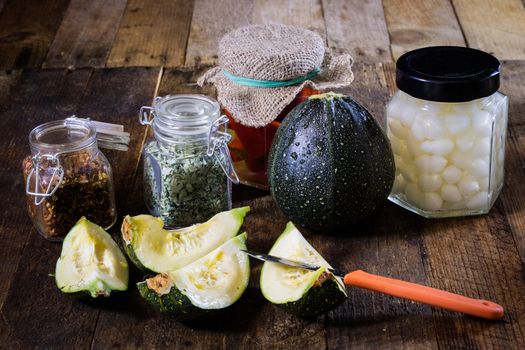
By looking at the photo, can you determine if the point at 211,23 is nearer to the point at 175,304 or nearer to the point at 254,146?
the point at 254,146

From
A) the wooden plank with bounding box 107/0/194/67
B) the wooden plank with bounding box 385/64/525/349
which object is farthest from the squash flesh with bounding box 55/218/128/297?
the wooden plank with bounding box 107/0/194/67

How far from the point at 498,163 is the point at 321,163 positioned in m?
0.29

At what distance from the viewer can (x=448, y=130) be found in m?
1.20

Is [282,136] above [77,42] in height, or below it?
above

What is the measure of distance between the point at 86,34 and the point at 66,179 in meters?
0.95

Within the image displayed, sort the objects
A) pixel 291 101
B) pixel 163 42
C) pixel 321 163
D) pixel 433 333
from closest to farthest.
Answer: pixel 433 333
pixel 321 163
pixel 291 101
pixel 163 42

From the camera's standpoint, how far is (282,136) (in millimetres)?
1205

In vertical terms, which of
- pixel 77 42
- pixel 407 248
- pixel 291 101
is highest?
pixel 291 101

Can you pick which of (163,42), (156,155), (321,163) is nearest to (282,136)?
(321,163)

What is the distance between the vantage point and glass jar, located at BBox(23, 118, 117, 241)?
3.87 feet

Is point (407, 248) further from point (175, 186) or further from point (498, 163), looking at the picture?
point (175, 186)

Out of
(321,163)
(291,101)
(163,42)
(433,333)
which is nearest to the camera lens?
(433,333)

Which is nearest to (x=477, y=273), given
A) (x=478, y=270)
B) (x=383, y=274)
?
(x=478, y=270)

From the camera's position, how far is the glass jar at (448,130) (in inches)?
46.4
